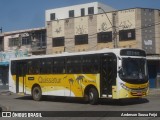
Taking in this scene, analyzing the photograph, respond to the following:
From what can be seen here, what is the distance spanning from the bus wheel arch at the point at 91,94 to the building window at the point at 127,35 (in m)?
28.0

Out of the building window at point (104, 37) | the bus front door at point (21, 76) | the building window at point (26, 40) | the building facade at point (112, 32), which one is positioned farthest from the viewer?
the building window at point (26, 40)

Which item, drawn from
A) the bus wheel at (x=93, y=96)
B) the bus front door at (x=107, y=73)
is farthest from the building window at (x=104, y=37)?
the bus front door at (x=107, y=73)

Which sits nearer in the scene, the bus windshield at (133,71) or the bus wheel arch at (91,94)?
the bus windshield at (133,71)

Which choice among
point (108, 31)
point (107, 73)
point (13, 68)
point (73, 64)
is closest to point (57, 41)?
point (108, 31)

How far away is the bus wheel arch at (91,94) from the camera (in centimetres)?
2195

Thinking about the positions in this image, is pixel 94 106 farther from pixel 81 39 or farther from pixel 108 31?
pixel 81 39

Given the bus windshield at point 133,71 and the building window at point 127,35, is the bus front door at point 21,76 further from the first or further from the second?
the building window at point 127,35

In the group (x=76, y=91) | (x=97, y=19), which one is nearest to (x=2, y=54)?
(x=97, y=19)

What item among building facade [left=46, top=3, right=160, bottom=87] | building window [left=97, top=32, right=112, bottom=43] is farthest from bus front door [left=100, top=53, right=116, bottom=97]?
building window [left=97, top=32, right=112, bottom=43]

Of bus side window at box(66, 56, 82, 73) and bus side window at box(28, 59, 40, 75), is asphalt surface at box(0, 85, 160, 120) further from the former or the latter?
bus side window at box(28, 59, 40, 75)

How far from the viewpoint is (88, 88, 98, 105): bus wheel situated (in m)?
21.9

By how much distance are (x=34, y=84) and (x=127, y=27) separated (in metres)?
25.8

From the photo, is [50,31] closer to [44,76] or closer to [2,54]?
[2,54]

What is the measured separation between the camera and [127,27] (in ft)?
166
